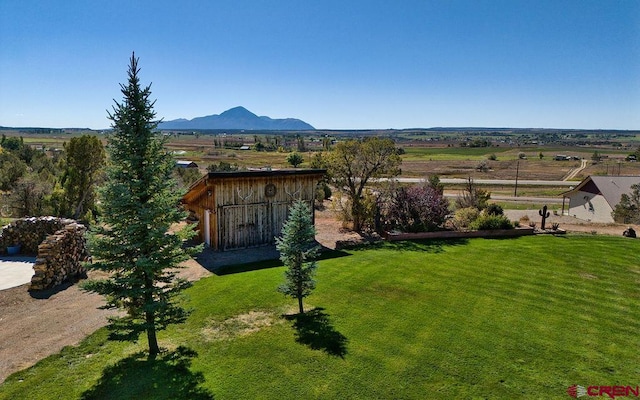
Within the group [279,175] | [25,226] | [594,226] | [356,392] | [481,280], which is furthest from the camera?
[594,226]

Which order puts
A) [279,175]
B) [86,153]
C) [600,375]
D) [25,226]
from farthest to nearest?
[86,153] → [279,175] → [25,226] → [600,375]

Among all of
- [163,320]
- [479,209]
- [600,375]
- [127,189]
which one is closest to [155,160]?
[127,189]

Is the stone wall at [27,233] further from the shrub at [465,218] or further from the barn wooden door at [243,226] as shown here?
the shrub at [465,218]

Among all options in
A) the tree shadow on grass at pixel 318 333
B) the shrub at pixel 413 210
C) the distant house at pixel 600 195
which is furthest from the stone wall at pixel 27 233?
the distant house at pixel 600 195

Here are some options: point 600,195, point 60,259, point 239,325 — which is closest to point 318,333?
point 239,325

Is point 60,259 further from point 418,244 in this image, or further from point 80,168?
point 418,244

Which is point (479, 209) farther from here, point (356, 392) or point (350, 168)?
point (356, 392)

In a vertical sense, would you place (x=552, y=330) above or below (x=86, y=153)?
below
